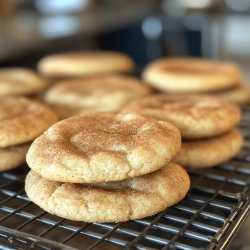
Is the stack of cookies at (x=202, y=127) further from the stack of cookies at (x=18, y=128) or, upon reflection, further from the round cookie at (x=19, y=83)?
the round cookie at (x=19, y=83)

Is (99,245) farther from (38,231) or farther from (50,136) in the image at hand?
(50,136)

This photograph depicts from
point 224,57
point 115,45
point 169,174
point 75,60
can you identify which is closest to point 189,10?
point 224,57

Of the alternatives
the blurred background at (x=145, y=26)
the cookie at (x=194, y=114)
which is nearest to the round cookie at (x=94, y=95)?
the cookie at (x=194, y=114)

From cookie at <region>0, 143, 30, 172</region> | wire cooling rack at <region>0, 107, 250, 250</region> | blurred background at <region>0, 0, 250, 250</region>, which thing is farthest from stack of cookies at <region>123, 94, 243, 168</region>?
blurred background at <region>0, 0, 250, 250</region>

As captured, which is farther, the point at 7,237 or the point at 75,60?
the point at 75,60

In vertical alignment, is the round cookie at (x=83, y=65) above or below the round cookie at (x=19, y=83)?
below

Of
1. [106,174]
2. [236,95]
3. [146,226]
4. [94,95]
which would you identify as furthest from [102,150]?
[236,95]

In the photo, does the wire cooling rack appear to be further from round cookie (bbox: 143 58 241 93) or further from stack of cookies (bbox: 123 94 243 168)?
round cookie (bbox: 143 58 241 93)
